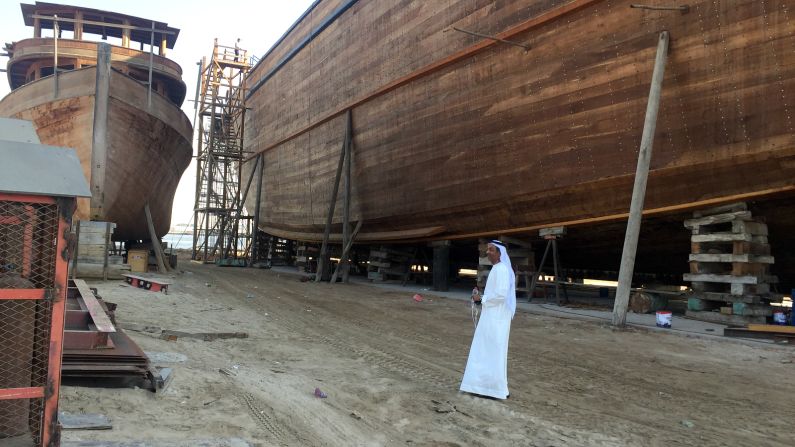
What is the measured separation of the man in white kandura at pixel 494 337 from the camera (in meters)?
3.99

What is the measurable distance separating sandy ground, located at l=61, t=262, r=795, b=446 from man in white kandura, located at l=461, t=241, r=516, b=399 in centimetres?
13

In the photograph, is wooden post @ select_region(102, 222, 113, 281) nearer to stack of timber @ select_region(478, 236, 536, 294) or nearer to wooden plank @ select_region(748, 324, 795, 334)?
stack of timber @ select_region(478, 236, 536, 294)

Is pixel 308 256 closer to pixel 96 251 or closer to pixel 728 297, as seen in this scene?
pixel 96 251

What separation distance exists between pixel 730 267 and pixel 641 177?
2021 mm

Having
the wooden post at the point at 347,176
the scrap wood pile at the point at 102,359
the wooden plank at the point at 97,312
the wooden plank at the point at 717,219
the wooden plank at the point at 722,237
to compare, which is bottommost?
the scrap wood pile at the point at 102,359

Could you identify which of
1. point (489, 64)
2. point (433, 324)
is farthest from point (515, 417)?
point (489, 64)

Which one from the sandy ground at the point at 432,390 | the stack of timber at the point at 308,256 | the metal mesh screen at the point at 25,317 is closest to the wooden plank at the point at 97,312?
the sandy ground at the point at 432,390

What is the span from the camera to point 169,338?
5.38m

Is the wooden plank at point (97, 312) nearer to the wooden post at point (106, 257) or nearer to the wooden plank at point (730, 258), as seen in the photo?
the wooden post at point (106, 257)

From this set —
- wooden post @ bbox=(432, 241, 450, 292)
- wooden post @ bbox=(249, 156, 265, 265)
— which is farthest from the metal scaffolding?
wooden post @ bbox=(432, 241, 450, 292)

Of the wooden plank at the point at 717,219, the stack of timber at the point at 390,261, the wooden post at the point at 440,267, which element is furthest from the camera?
the stack of timber at the point at 390,261

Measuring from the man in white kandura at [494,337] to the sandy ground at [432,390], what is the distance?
0.13 metres

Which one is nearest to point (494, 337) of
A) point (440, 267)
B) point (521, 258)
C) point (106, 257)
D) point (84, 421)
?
point (84, 421)

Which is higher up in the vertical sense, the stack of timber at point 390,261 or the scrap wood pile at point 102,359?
the stack of timber at point 390,261
